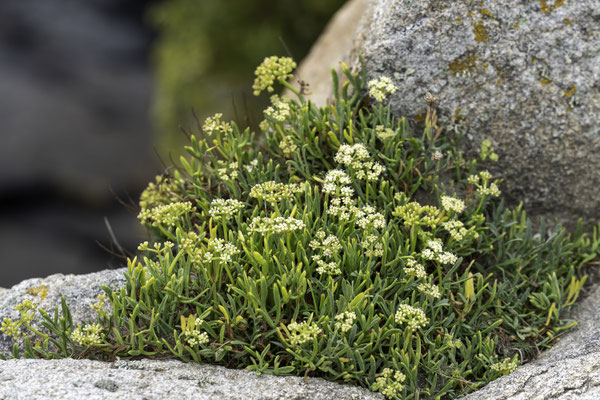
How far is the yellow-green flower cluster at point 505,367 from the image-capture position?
11.0 ft

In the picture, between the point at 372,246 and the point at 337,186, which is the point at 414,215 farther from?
the point at 337,186

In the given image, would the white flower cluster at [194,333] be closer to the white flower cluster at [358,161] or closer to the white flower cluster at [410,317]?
the white flower cluster at [410,317]

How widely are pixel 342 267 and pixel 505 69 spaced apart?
1892 mm

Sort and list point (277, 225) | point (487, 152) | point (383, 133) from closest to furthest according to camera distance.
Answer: point (277, 225) < point (383, 133) < point (487, 152)

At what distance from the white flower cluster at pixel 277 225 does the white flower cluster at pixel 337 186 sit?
37cm

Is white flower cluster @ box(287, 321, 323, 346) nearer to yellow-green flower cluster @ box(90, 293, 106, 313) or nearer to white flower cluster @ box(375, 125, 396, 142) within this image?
yellow-green flower cluster @ box(90, 293, 106, 313)

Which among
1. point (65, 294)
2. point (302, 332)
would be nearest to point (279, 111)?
point (302, 332)

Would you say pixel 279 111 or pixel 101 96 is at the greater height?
pixel 101 96

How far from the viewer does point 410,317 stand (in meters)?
3.22

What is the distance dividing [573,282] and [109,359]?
9.44 feet

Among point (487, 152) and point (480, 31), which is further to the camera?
point (487, 152)

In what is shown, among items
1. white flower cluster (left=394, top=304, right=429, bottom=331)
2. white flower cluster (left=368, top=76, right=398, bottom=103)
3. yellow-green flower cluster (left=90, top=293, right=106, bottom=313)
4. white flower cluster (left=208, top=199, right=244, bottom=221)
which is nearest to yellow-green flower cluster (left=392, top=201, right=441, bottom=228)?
white flower cluster (left=394, top=304, right=429, bottom=331)

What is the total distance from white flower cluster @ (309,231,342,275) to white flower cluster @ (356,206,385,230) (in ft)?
0.63

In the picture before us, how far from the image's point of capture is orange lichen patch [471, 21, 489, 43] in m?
4.17
